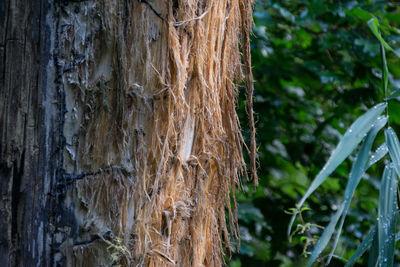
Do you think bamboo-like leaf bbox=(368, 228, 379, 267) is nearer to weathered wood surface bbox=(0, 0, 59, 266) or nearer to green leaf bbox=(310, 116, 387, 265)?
green leaf bbox=(310, 116, 387, 265)

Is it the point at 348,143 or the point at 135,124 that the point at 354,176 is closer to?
the point at 348,143

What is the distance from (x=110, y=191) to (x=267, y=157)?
1.69 metres

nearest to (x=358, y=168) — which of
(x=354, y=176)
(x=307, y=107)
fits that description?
(x=354, y=176)

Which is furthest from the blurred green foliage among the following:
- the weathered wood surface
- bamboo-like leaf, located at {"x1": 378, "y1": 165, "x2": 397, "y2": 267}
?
the weathered wood surface

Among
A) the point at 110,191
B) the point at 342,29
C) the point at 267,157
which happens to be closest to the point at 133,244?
the point at 110,191

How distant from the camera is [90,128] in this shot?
978mm

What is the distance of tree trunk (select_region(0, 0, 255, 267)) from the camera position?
3.14 ft

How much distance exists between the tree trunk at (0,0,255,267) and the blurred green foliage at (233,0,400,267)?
1.28 metres

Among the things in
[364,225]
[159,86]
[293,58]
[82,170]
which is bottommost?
[364,225]

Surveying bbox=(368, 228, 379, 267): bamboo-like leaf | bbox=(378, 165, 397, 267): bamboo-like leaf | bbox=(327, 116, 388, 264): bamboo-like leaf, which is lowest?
bbox=(368, 228, 379, 267): bamboo-like leaf

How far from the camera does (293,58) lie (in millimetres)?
2723

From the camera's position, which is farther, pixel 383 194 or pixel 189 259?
pixel 383 194

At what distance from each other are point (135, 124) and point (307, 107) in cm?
196

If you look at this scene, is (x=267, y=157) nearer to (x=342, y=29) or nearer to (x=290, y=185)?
(x=290, y=185)
